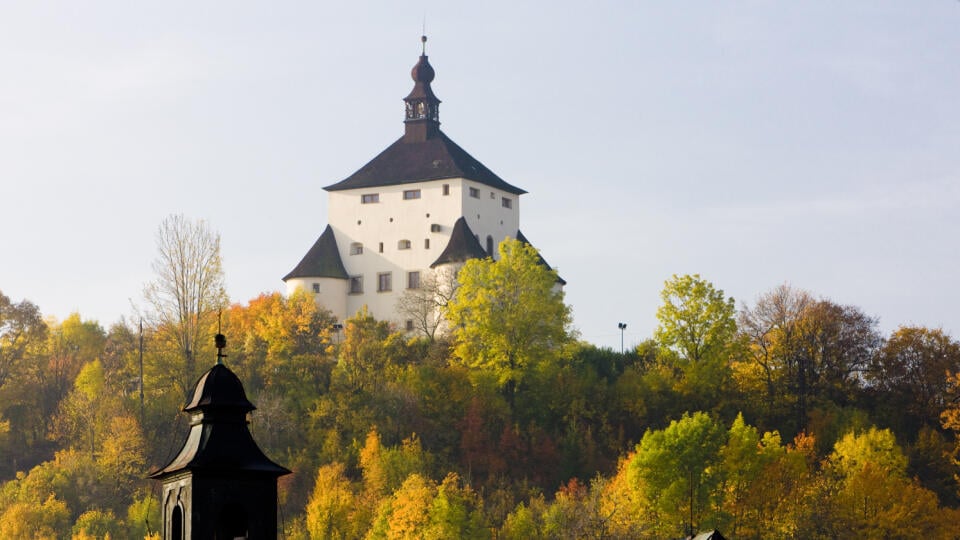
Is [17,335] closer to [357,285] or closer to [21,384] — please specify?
[21,384]

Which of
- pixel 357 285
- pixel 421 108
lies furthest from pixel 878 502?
pixel 421 108

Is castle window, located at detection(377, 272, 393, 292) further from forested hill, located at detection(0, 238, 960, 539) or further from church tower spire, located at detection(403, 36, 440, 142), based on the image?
church tower spire, located at detection(403, 36, 440, 142)

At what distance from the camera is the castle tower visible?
162 feet

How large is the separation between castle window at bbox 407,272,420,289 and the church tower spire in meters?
15.7

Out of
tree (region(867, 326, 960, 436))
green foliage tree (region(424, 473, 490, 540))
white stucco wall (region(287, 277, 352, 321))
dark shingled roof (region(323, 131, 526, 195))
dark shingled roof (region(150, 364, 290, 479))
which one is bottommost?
green foliage tree (region(424, 473, 490, 540))

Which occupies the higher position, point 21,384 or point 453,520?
point 21,384

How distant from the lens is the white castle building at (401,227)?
5295 inches

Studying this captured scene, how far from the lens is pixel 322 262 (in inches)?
5389

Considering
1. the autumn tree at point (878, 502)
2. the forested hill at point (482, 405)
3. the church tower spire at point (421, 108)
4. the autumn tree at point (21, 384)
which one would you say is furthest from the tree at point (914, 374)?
the autumn tree at point (21, 384)

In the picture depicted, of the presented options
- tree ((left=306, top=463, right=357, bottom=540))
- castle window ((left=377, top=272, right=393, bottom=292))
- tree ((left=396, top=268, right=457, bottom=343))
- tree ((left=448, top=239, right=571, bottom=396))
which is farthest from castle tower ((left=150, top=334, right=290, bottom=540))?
castle window ((left=377, top=272, right=393, bottom=292))

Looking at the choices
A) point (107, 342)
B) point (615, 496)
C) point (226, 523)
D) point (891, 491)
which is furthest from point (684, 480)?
point (226, 523)

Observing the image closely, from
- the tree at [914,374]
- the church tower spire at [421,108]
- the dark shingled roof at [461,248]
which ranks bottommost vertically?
the tree at [914,374]

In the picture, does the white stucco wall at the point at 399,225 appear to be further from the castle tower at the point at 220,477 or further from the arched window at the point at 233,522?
the arched window at the point at 233,522

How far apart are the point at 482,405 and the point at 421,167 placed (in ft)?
71.0
